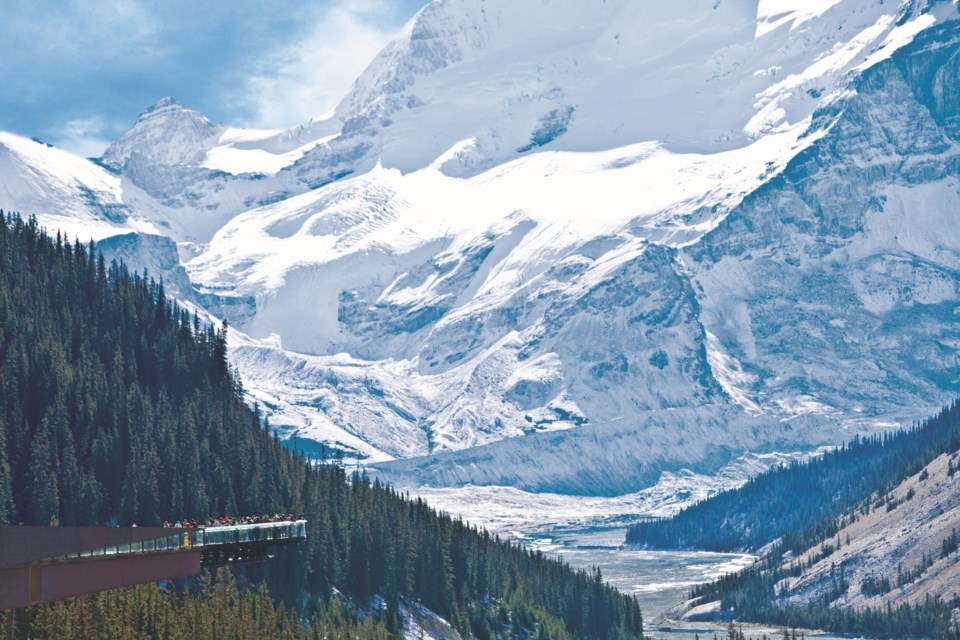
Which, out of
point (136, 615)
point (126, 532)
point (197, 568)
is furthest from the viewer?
point (136, 615)

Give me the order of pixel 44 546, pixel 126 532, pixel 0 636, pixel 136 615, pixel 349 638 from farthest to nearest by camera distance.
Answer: pixel 349 638 < pixel 136 615 < pixel 0 636 < pixel 126 532 < pixel 44 546

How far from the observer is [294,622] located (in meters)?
193

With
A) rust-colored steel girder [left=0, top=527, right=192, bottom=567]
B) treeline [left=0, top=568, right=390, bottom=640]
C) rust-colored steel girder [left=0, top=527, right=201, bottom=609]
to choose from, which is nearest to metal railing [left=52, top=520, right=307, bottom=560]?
rust-colored steel girder [left=0, top=527, right=201, bottom=609]

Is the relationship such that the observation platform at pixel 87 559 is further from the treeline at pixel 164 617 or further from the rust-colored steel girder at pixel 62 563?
the treeline at pixel 164 617

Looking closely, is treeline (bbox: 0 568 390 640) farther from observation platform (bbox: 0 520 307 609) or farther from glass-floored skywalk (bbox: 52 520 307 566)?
observation platform (bbox: 0 520 307 609)

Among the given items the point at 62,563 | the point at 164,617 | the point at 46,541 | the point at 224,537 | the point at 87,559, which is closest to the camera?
the point at 46,541

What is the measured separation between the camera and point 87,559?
3844 inches

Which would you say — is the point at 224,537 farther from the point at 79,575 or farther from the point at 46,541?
the point at 46,541

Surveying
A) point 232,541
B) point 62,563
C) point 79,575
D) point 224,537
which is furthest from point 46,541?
point 224,537

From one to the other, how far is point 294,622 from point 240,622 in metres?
19.4


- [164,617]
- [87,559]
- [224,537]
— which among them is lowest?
[164,617]

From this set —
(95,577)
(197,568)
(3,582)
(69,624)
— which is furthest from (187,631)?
(3,582)

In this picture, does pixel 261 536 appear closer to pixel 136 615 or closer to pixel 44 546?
pixel 136 615

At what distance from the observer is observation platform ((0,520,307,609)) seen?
86.9 m
